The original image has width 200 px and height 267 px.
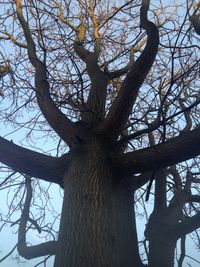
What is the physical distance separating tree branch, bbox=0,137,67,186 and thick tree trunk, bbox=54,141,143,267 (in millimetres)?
126

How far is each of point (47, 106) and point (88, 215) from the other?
120 cm

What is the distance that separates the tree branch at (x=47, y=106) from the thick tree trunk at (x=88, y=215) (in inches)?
9.1

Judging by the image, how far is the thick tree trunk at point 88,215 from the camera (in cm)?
245

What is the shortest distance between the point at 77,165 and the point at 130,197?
1.19 metres

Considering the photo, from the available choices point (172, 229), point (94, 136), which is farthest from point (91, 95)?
point (172, 229)

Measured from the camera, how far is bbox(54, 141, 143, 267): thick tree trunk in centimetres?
245

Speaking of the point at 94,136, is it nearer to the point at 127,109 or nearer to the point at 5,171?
the point at 127,109

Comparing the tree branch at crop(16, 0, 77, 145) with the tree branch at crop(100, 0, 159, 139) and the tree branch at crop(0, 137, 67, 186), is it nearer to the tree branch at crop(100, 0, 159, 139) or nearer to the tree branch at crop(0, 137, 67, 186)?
the tree branch at crop(0, 137, 67, 186)

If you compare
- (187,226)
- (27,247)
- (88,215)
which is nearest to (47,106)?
(88,215)

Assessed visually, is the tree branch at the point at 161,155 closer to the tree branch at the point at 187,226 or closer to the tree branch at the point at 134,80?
the tree branch at the point at 134,80

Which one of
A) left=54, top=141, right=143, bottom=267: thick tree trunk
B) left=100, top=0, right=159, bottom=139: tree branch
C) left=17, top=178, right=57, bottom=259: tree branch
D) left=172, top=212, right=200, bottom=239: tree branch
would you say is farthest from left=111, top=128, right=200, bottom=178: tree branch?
left=17, top=178, right=57, bottom=259: tree branch

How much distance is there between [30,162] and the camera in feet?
9.79

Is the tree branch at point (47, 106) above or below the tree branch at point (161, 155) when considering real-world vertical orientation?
above

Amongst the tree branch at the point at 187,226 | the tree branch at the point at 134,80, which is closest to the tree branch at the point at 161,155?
the tree branch at the point at 134,80
